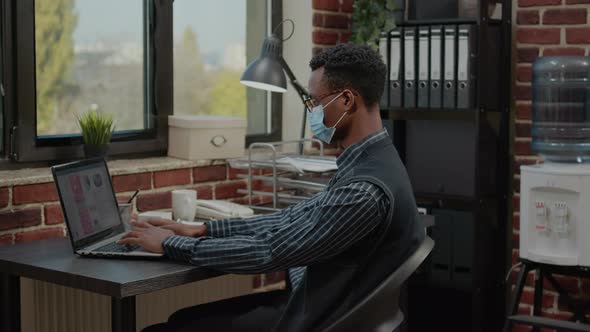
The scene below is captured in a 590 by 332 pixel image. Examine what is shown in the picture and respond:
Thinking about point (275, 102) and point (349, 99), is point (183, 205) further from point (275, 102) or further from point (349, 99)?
point (275, 102)

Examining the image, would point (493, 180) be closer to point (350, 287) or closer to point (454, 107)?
point (454, 107)

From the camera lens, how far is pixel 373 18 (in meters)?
3.76

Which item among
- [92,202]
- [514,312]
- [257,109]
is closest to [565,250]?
[514,312]

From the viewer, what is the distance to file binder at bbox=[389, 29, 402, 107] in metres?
3.70

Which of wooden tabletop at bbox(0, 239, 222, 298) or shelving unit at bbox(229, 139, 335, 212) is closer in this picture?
wooden tabletop at bbox(0, 239, 222, 298)

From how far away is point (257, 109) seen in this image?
3.90 metres

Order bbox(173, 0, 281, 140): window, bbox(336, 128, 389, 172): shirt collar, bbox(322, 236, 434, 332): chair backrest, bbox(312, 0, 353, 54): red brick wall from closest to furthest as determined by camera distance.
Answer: bbox(322, 236, 434, 332): chair backrest → bbox(336, 128, 389, 172): shirt collar → bbox(173, 0, 281, 140): window → bbox(312, 0, 353, 54): red brick wall

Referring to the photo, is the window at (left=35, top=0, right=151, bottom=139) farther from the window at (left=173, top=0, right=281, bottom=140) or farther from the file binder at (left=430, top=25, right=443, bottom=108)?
the file binder at (left=430, top=25, right=443, bottom=108)

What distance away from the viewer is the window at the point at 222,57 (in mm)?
3525

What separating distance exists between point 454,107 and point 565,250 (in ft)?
2.31

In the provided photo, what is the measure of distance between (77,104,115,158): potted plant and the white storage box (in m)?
0.37

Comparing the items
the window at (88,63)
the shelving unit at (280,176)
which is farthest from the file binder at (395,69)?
the window at (88,63)

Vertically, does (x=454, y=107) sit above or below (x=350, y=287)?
above

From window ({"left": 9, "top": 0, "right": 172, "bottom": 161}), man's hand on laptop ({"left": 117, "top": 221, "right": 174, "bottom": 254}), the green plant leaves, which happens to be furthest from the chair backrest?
window ({"left": 9, "top": 0, "right": 172, "bottom": 161})
